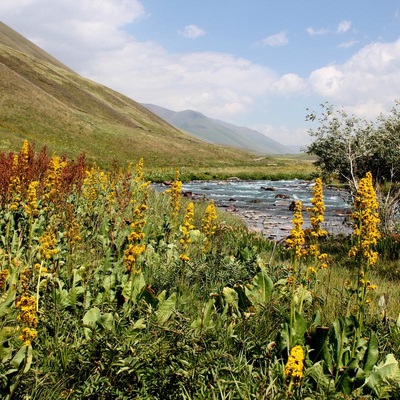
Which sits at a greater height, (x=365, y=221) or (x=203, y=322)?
(x=365, y=221)

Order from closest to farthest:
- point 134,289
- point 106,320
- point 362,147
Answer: point 106,320, point 134,289, point 362,147

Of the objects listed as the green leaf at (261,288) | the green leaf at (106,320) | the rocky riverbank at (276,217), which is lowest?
the rocky riverbank at (276,217)

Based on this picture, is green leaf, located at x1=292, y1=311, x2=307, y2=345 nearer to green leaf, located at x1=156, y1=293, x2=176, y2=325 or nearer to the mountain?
green leaf, located at x1=156, y1=293, x2=176, y2=325

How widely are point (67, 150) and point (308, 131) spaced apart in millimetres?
40423

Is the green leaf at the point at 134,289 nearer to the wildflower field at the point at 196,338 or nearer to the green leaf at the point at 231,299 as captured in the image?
the wildflower field at the point at 196,338

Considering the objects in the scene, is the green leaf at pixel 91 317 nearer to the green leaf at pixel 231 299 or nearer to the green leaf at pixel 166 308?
the green leaf at pixel 166 308

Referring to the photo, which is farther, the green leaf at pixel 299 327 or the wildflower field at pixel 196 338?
the green leaf at pixel 299 327

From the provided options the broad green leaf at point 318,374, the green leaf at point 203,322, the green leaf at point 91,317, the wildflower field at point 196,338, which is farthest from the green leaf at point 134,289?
the broad green leaf at point 318,374

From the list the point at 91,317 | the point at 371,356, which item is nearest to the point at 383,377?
the point at 371,356

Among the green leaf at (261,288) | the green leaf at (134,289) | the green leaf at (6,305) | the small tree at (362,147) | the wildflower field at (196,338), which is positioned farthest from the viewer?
the small tree at (362,147)

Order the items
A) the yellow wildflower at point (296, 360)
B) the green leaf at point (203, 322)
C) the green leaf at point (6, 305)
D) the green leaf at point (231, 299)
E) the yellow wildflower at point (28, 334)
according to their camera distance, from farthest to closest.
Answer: the green leaf at point (231, 299) → the green leaf at point (6, 305) → the green leaf at point (203, 322) → the yellow wildflower at point (28, 334) → the yellow wildflower at point (296, 360)

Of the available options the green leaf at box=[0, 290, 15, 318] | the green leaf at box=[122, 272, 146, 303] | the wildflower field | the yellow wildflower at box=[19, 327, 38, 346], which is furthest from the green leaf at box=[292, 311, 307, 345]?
the green leaf at box=[0, 290, 15, 318]

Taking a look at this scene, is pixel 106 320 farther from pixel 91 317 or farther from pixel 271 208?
pixel 271 208

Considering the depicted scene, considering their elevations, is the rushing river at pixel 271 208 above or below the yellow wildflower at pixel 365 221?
below
